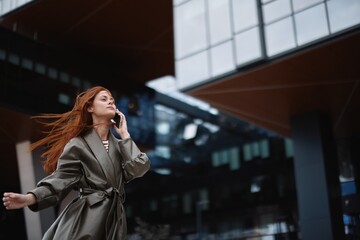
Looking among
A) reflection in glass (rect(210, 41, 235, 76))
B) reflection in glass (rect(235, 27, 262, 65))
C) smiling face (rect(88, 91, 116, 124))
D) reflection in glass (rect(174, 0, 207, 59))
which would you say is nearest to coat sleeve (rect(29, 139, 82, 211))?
smiling face (rect(88, 91, 116, 124))

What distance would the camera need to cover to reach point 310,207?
23812mm

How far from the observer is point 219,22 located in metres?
22.4

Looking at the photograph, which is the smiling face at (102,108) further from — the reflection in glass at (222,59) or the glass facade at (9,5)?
the glass facade at (9,5)

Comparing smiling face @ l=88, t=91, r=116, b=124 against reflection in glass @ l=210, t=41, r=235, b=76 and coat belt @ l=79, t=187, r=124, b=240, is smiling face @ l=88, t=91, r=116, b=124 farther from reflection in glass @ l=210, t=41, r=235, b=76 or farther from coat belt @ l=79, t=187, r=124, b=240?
reflection in glass @ l=210, t=41, r=235, b=76

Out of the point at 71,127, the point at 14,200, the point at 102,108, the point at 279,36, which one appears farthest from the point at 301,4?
the point at 14,200

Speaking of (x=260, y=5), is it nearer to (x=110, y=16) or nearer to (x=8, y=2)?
(x=110, y=16)

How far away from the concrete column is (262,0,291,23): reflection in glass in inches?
231

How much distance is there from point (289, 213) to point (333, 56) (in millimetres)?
22816

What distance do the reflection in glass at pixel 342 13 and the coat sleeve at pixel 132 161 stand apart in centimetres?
1505

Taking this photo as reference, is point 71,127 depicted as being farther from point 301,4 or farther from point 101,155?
point 301,4

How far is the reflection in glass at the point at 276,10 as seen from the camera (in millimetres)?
20552

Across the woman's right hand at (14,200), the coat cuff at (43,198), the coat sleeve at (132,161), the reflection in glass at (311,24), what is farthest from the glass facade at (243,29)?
the woman's right hand at (14,200)

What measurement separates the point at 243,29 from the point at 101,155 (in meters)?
17.0

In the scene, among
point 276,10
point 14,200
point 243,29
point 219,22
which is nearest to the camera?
point 14,200
